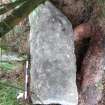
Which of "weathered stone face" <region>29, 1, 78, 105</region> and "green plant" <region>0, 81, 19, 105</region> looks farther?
"green plant" <region>0, 81, 19, 105</region>

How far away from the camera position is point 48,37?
1.78 metres

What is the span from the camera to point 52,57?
1733 millimetres

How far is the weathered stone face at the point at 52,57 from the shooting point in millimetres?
1698

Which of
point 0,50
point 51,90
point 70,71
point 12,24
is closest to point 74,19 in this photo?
point 70,71

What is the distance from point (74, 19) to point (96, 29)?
0.14m

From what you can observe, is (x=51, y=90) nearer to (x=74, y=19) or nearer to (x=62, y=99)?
(x=62, y=99)

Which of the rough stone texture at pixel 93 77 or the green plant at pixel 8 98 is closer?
the green plant at pixel 8 98

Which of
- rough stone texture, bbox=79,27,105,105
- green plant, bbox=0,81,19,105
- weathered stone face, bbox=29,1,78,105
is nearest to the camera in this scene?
weathered stone face, bbox=29,1,78,105

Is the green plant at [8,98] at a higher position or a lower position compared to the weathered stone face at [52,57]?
lower

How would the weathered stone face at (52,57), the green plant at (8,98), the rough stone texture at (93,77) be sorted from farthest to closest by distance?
1. the rough stone texture at (93,77)
2. the green plant at (8,98)
3. the weathered stone face at (52,57)

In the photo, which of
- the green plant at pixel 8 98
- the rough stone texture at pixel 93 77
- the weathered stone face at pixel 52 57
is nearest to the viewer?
the weathered stone face at pixel 52 57

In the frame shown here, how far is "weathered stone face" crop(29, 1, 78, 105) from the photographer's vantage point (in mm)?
1698

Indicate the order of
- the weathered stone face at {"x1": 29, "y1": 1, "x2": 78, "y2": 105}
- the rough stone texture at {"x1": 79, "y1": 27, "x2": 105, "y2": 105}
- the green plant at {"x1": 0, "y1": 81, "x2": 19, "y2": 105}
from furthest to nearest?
the rough stone texture at {"x1": 79, "y1": 27, "x2": 105, "y2": 105} < the green plant at {"x1": 0, "y1": 81, "x2": 19, "y2": 105} < the weathered stone face at {"x1": 29, "y1": 1, "x2": 78, "y2": 105}

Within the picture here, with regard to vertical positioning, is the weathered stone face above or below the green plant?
above
